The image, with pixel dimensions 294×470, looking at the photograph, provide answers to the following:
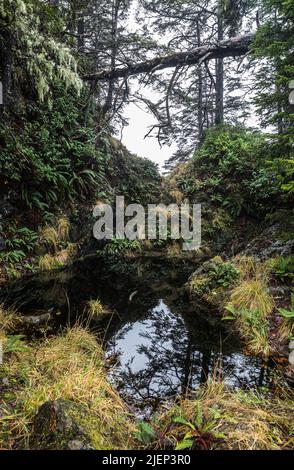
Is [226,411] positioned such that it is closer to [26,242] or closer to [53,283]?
[53,283]

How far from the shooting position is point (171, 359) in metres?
4.21

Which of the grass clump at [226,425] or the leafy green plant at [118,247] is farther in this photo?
the leafy green plant at [118,247]

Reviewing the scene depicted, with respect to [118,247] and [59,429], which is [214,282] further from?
[59,429]

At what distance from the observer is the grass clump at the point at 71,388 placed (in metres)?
2.32

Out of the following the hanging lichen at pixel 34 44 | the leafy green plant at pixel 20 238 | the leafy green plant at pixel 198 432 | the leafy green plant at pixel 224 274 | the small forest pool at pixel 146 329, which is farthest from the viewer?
the leafy green plant at pixel 20 238

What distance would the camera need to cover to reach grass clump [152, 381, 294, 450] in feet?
7.34

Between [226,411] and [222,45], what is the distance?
8.89m

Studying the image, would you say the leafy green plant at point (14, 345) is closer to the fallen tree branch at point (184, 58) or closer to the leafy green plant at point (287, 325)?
the leafy green plant at point (287, 325)

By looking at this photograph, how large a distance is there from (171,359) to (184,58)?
7.35 m

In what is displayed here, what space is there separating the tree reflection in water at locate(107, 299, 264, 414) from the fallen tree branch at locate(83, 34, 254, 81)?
6191 millimetres

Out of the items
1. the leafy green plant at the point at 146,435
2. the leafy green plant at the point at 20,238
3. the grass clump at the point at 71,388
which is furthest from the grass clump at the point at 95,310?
the leafy green plant at the point at 146,435

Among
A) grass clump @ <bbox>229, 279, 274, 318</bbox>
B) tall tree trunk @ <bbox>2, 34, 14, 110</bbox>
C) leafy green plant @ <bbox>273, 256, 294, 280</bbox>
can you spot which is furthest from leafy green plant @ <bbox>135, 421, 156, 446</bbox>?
tall tree trunk @ <bbox>2, 34, 14, 110</bbox>

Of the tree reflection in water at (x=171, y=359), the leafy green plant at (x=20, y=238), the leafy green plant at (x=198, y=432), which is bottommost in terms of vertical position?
the tree reflection in water at (x=171, y=359)

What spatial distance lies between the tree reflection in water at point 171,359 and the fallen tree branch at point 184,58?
20.3ft
